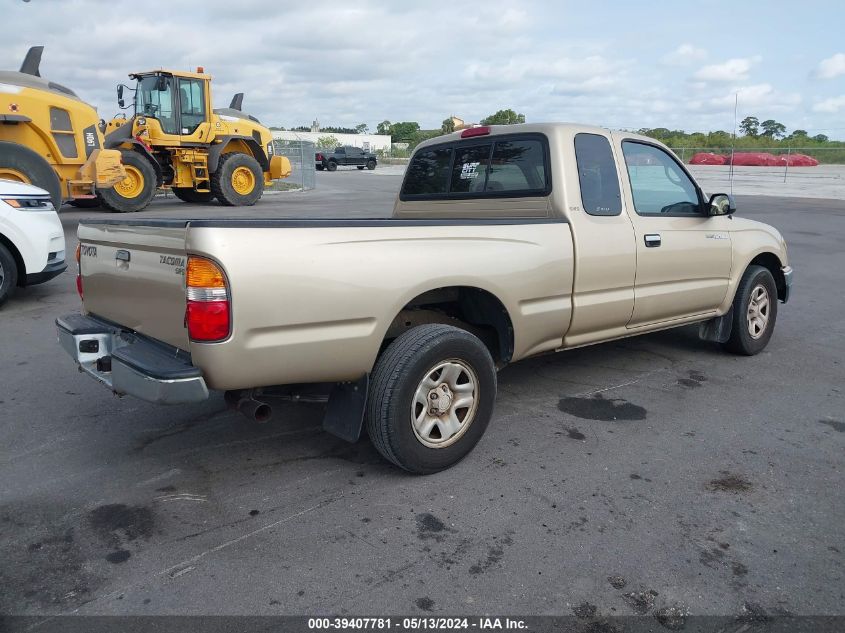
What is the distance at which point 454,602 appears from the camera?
8.81ft

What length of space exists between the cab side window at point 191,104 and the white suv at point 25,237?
11.7 m

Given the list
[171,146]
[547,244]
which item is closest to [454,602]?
[547,244]

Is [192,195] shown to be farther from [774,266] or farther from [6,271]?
[774,266]

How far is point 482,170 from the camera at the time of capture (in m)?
4.99

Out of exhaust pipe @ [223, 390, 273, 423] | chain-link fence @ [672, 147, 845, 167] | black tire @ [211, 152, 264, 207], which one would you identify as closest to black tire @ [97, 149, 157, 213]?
black tire @ [211, 152, 264, 207]

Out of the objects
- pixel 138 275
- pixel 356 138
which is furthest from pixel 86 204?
pixel 356 138

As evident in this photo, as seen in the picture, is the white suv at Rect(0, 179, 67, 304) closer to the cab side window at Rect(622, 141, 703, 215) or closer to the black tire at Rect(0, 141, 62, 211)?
the black tire at Rect(0, 141, 62, 211)

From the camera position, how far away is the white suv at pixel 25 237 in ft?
23.5

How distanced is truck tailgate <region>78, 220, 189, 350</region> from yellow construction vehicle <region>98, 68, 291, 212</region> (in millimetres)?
13646

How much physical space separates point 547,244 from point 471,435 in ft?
4.09

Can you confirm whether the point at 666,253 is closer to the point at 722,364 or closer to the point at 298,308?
the point at 722,364

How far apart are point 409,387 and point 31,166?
40.2 feet

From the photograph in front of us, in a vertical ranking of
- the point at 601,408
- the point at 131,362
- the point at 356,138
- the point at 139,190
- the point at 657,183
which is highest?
the point at 356,138

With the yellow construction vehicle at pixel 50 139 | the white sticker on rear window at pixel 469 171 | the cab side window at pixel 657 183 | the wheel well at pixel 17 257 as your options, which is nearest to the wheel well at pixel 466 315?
the white sticker on rear window at pixel 469 171
